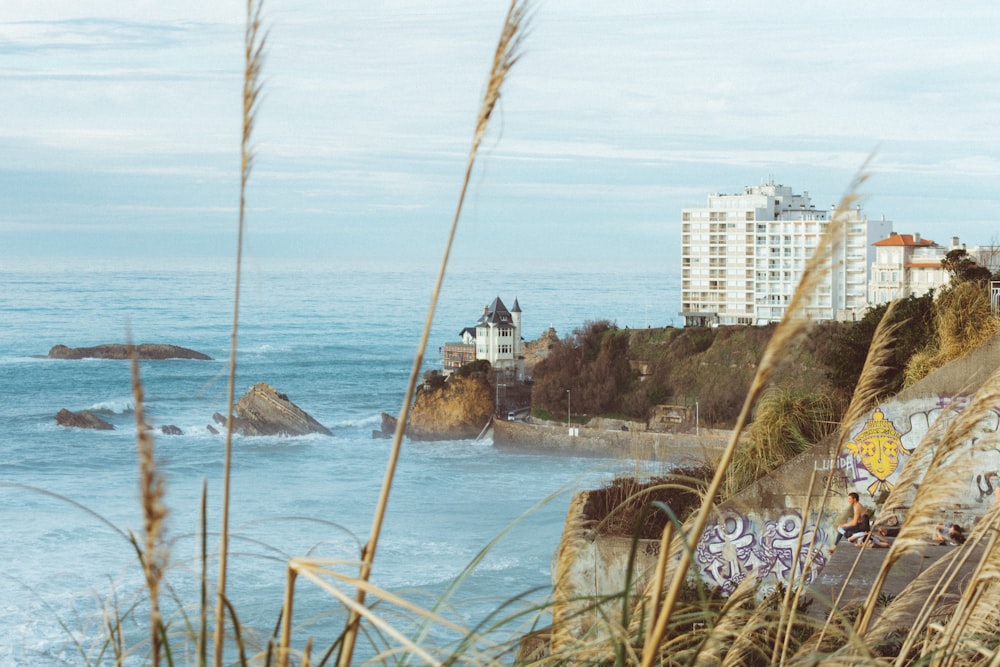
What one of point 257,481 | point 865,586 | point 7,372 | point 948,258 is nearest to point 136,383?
point 865,586

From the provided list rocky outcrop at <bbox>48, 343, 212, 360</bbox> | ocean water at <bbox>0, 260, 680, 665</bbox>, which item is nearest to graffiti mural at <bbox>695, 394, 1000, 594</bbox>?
ocean water at <bbox>0, 260, 680, 665</bbox>

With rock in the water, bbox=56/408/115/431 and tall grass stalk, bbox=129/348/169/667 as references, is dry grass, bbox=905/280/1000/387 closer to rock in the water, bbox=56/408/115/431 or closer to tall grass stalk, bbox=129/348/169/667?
tall grass stalk, bbox=129/348/169/667

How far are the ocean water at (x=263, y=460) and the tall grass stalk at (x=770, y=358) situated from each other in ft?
0.82

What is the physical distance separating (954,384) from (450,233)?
7391mm

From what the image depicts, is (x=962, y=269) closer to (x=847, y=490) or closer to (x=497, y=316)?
(x=847, y=490)

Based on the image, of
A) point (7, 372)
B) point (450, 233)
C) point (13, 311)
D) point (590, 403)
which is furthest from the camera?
point (13, 311)

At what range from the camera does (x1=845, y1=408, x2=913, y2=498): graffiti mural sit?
25.0 ft

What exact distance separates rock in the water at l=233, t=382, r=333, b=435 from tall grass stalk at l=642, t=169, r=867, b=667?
45.3 metres

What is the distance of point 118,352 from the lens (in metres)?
60.8

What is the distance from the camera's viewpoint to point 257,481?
124ft

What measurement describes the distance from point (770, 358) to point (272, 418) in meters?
46.5

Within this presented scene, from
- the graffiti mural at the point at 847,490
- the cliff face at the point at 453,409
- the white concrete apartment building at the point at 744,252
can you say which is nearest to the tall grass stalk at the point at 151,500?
the graffiti mural at the point at 847,490

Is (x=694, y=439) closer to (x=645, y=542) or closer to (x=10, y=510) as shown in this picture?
(x=10, y=510)

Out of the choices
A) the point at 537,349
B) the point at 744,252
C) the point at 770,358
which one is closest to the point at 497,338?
the point at 537,349
